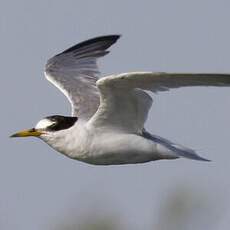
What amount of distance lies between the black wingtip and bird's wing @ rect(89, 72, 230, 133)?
3537 millimetres

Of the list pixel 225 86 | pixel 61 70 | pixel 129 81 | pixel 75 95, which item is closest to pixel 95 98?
pixel 75 95

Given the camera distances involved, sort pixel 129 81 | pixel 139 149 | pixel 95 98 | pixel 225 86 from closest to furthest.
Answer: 1. pixel 225 86
2. pixel 129 81
3. pixel 139 149
4. pixel 95 98

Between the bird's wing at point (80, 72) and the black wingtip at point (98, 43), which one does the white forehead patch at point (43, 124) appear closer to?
the bird's wing at point (80, 72)

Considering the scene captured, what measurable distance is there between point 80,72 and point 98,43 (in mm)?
795

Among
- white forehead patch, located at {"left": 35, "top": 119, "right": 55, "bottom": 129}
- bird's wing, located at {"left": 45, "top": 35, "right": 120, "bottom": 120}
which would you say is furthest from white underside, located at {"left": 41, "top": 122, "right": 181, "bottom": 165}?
bird's wing, located at {"left": 45, "top": 35, "right": 120, "bottom": 120}

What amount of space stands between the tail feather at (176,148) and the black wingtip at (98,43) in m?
3.28

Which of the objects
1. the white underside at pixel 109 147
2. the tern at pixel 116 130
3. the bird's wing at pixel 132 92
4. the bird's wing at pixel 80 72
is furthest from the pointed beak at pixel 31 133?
the bird's wing at pixel 80 72

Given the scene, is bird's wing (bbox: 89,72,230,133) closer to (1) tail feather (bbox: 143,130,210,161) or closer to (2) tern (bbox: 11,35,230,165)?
(2) tern (bbox: 11,35,230,165)

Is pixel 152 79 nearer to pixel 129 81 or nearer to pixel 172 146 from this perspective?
pixel 129 81

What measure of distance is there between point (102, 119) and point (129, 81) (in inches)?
31.8

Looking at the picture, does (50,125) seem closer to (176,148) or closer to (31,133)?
(31,133)

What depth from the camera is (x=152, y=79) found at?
11.0 meters

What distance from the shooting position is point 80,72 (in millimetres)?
14914

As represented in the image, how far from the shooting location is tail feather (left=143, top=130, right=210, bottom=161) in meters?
12.2
